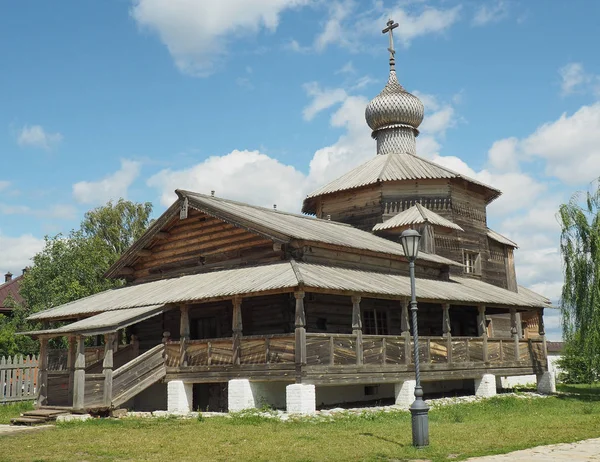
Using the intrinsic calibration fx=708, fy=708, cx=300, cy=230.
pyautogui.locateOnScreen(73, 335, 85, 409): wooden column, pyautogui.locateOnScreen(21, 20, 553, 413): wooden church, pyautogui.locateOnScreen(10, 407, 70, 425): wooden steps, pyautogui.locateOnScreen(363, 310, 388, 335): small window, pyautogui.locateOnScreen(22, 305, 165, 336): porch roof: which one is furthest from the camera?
pyautogui.locateOnScreen(363, 310, 388, 335): small window

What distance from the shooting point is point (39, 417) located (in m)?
18.0

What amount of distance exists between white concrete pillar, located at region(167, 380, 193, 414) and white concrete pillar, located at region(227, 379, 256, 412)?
1.98 metres

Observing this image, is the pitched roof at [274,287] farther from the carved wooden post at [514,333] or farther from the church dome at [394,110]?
the church dome at [394,110]

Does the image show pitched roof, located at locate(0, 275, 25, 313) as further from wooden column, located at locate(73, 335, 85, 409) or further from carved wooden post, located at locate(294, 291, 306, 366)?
carved wooden post, located at locate(294, 291, 306, 366)

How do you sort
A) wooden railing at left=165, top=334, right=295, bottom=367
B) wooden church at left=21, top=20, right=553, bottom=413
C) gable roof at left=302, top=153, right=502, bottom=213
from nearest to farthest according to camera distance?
wooden railing at left=165, top=334, right=295, bottom=367, wooden church at left=21, top=20, right=553, bottom=413, gable roof at left=302, top=153, right=502, bottom=213

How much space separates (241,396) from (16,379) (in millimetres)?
9731

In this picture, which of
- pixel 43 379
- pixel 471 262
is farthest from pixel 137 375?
pixel 471 262

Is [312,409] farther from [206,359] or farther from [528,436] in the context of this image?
[528,436]

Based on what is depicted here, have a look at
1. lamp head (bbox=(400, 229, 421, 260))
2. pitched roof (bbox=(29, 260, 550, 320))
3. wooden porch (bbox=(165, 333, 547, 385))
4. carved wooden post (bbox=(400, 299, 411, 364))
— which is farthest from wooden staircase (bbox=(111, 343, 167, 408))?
lamp head (bbox=(400, 229, 421, 260))

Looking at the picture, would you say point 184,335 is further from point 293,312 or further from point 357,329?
point 357,329

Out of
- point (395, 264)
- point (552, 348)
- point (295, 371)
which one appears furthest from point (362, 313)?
point (552, 348)

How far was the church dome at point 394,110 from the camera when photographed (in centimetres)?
3497

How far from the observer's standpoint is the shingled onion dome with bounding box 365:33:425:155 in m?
35.0

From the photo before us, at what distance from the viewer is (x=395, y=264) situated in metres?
24.1
